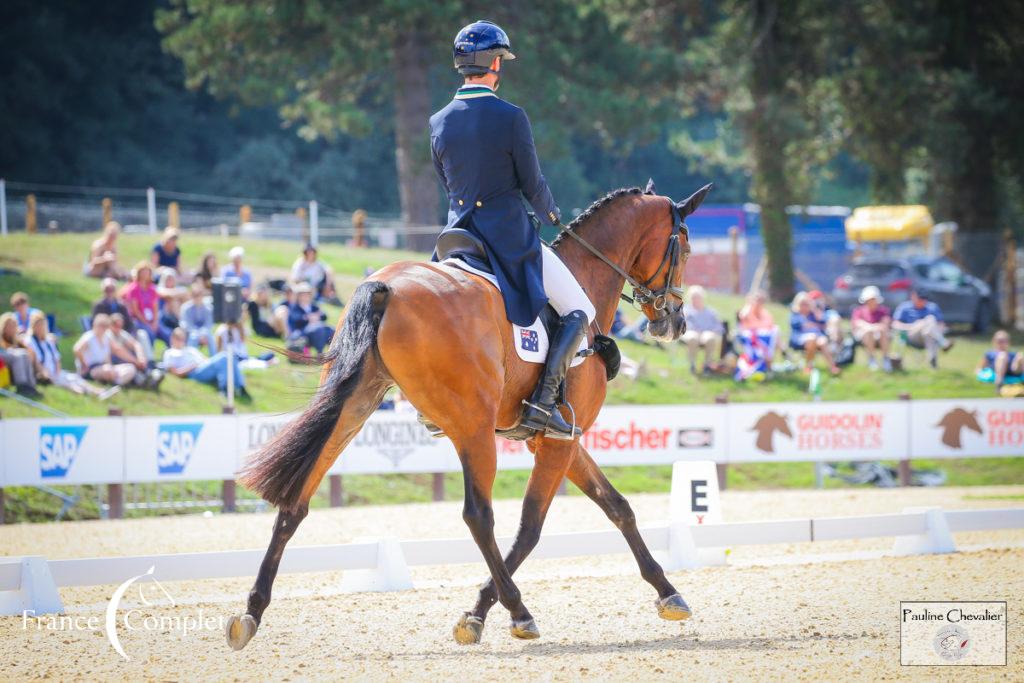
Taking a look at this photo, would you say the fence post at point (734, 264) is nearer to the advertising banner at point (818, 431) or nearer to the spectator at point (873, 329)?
the spectator at point (873, 329)

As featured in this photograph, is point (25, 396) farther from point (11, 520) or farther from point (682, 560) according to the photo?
point (682, 560)

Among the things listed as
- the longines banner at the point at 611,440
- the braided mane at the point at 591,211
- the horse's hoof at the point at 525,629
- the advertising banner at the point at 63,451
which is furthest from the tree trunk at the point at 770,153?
the horse's hoof at the point at 525,629

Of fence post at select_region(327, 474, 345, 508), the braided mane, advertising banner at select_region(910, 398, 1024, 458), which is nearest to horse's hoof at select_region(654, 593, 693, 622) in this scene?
the braided mane

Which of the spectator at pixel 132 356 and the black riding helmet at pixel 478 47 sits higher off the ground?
the black riding helmet at pixel 478 47

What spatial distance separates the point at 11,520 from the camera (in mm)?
12961

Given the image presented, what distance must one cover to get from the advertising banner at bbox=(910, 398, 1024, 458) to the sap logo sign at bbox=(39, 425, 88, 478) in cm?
997

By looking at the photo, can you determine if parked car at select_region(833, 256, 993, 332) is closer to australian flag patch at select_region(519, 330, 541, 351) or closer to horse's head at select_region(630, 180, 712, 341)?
horse's head at select_region(630, 180, 712, 341)

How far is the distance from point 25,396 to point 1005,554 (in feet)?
35.4

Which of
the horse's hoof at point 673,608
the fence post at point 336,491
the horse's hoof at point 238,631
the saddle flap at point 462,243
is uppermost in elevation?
the saddle flap at point 462,243

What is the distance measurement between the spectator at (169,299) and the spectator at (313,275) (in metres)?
1.92

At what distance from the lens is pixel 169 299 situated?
16938mm

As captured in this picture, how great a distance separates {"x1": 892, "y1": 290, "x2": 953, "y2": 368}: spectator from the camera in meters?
20.6

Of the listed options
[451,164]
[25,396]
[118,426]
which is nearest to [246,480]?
[451,164]

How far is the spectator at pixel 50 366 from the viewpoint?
14422 mm
